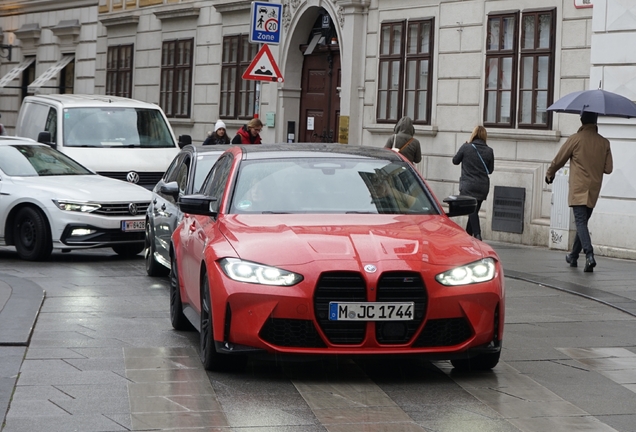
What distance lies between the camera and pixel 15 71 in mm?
42125

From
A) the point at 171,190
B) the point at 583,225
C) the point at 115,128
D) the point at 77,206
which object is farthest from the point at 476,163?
the point at 171,190

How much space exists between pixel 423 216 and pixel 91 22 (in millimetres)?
29613

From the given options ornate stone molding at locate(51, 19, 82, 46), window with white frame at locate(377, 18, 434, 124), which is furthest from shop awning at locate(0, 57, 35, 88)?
window with white frame at locate(377, 18, 434, 124)

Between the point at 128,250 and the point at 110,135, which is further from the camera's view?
the point at 110,135

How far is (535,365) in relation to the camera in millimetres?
8445

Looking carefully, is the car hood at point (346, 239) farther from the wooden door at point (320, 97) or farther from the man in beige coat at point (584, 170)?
the wooden door at point (320, 97)

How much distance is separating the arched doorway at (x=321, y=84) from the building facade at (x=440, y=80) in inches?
1.1

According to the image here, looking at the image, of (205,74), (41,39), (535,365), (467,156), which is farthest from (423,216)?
(41,39)

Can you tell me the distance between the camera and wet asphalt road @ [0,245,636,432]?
6.60m

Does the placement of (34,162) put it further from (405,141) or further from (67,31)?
(67,31)

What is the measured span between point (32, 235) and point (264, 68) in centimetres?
568

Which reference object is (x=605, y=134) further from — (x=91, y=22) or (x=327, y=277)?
(x=91, y=22)

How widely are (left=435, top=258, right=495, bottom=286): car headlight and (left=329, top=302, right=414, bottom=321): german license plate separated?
27 cm

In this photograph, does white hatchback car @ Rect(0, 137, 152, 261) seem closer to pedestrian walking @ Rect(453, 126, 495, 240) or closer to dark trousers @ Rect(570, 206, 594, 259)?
pedestrian walking @ Rect(453, 126, 495, 240)
